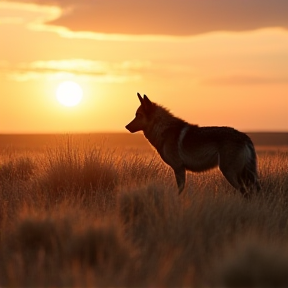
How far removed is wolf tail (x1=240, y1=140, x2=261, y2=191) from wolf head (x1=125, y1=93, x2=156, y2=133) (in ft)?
7.84

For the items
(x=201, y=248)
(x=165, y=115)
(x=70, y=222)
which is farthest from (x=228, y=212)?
(x=165, y=115)

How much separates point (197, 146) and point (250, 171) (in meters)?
1.03

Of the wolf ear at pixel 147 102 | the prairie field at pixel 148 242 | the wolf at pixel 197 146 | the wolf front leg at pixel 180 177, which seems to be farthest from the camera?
the wolf ear at pixel 147 102

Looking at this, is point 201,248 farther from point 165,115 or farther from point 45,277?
point 165,115

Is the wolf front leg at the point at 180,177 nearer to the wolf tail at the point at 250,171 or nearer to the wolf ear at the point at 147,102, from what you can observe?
the wolf tail at the point at 250,171

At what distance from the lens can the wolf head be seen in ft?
42.1

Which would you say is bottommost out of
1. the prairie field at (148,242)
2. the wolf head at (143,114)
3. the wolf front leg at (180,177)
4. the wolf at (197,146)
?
the prairie field at (148,242)

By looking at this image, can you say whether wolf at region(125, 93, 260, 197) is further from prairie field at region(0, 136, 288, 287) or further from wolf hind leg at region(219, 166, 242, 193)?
prairie field at region(0, 136, 288, 287)

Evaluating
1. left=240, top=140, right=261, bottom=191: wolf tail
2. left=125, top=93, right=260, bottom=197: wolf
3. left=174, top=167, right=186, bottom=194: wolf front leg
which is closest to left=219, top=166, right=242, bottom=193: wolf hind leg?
left=125, top=93, right=260, bottom=197: wolf

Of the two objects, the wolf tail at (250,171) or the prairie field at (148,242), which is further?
the wolf tail at (250,171)

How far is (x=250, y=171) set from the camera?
37.4ft

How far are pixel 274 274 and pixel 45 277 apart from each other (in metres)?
2.32

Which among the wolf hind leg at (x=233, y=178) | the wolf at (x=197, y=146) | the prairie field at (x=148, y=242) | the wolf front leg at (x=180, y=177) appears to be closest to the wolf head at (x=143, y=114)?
the wolf at (x=197, y=146)

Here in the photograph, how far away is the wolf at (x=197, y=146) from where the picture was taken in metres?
11.2
